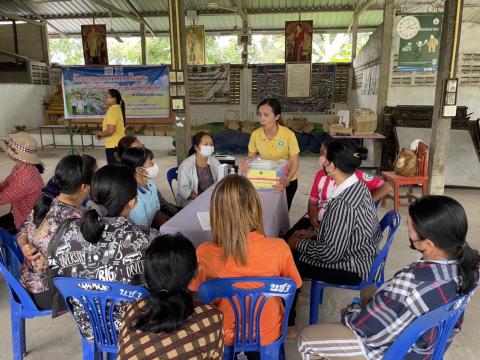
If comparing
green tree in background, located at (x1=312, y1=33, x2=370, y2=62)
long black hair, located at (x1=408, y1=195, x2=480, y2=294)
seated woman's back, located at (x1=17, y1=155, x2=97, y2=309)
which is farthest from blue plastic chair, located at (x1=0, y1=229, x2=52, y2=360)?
green tree in background, located at (x1=312, y1=33, x2=370, y2=62)

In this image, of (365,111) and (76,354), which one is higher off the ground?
(365,111)

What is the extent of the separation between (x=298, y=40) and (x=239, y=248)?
9.30 m

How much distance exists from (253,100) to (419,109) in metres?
4.90

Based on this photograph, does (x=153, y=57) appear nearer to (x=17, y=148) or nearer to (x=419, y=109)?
(x=419, y=109)

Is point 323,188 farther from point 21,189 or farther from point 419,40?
point 419,40

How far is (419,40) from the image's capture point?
6383 mm

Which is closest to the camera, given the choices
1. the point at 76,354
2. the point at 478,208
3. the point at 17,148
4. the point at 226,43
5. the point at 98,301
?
the point at 98,301

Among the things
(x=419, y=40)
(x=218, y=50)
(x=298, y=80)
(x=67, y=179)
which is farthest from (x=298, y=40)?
(x=218, y=50)

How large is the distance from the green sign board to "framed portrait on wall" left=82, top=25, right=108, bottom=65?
803cm

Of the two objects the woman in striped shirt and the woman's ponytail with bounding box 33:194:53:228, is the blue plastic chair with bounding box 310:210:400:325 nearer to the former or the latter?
the woman in striped shirt

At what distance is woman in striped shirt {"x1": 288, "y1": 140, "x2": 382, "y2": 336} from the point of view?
1939mm

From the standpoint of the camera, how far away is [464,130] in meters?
5.87

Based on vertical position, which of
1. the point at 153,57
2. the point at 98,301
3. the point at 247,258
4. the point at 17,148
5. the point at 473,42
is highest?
the point at 153,57

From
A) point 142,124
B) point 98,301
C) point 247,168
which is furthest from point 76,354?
point 142,124
